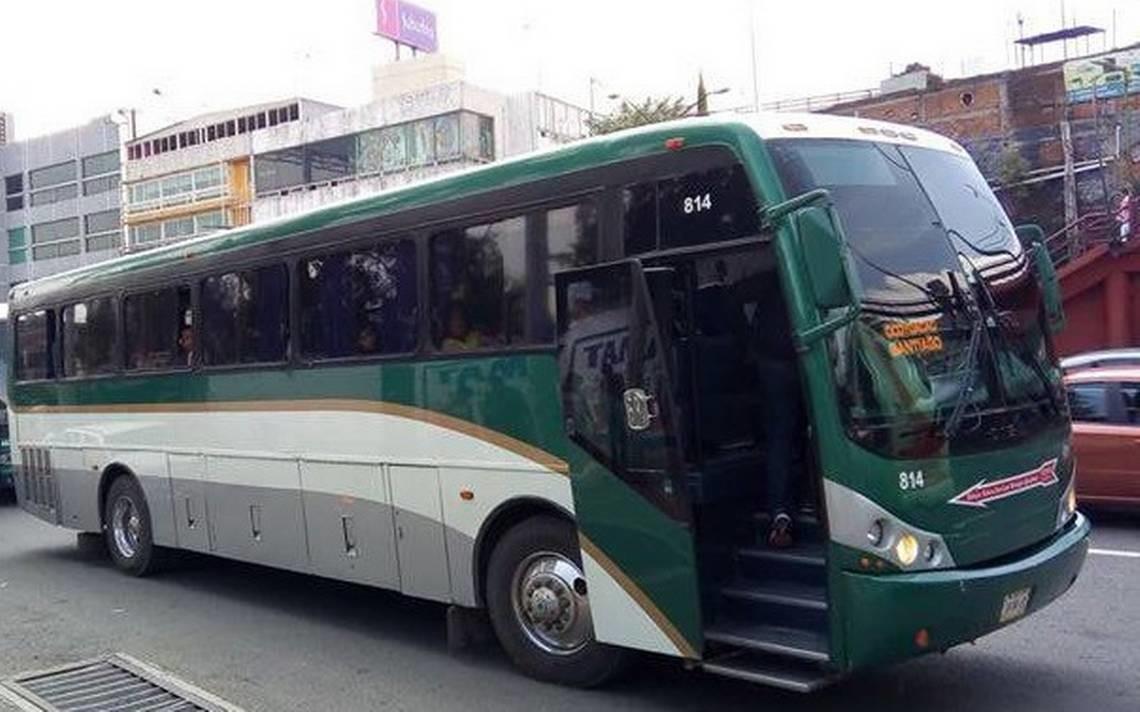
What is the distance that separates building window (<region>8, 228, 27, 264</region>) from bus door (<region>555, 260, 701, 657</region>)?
256 feet

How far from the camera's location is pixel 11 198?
77000 millimetres

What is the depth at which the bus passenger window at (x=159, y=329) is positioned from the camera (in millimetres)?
9734

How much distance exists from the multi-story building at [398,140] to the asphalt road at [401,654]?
38444mm

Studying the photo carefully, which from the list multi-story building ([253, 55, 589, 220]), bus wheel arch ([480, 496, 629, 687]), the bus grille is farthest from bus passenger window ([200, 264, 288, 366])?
multi-story building ([253, 55, 589, 220])

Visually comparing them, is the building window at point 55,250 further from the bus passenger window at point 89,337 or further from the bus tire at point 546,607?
the bus tire at point 546,607

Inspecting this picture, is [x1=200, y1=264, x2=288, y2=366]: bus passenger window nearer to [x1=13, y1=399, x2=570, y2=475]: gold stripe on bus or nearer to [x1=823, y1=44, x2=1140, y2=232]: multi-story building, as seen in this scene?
[x1=13, y1=399, x2=570, y2=475]: gold stripe on bus

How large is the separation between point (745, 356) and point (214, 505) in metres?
5.33

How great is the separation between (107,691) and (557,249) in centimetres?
369

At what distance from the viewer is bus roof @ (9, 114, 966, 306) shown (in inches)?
224

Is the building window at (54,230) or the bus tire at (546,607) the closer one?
the bus tire at (546,607)

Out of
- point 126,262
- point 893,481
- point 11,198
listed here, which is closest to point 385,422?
point 893,481

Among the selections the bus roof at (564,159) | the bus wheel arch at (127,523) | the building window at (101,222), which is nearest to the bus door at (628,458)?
the bus roof at (564,159)

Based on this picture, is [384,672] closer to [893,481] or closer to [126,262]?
[893,481]

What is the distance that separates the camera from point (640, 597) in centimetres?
583
